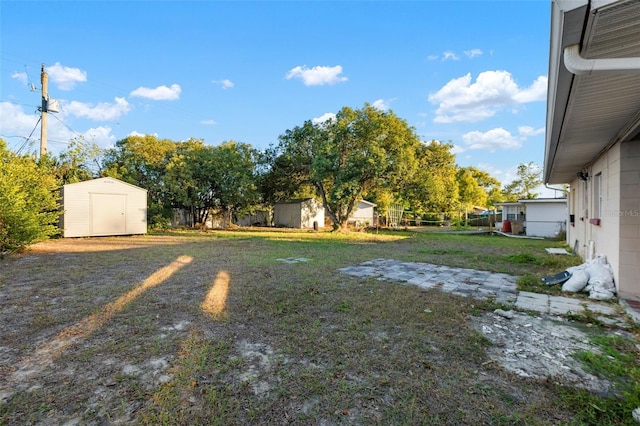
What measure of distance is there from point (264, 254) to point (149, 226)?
1065 cm

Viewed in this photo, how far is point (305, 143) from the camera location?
52.9ft

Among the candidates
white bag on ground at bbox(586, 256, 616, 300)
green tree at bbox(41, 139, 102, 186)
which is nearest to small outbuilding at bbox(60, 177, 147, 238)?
green tree at bbox(41, 139, 102, 186)

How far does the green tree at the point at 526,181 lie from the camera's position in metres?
31.7

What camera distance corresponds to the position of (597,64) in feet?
5.56

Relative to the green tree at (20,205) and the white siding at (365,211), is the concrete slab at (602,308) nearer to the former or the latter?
the green tree at (20,205)

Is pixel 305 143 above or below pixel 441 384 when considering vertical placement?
above

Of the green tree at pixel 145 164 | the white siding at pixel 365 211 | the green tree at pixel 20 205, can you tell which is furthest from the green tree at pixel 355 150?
the green tree at pixel 20 205

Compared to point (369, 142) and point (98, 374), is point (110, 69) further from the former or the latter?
point (98, 374)

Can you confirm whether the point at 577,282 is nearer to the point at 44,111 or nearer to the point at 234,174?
the point at 234,174

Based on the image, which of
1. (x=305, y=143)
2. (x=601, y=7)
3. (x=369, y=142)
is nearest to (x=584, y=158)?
(x=601, y=7)

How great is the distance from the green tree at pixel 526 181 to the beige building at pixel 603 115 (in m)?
29.8

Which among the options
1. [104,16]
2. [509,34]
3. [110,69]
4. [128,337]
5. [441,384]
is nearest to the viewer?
[441,384]

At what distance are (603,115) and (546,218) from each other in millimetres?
14570

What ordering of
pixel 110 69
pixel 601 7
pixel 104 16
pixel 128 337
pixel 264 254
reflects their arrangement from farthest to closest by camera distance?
pixel 110 69, pixel 104 16, pixel 264 254, pixel 128 337, pixel 601 7
